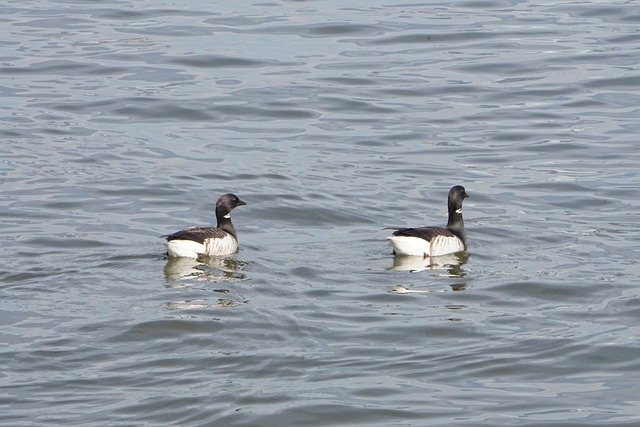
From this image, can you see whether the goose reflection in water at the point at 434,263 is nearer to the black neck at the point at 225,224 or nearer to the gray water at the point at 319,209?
the gray water at the point at 319,209

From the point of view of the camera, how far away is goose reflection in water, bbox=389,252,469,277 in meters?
15.8

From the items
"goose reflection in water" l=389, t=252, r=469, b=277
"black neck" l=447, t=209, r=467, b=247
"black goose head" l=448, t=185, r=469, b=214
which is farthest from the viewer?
"black goose head" l=448, t=185, r=469, b=214

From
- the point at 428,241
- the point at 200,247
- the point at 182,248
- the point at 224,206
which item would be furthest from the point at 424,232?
the point at 182,248

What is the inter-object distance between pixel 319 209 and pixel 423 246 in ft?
7.98

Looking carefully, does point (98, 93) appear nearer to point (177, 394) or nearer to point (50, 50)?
point (50, 50)

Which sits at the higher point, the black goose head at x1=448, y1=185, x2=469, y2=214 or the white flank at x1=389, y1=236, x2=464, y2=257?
the black goose head at x1=448, y1=185, x2=469, y2=214

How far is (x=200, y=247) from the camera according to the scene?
52.1ft

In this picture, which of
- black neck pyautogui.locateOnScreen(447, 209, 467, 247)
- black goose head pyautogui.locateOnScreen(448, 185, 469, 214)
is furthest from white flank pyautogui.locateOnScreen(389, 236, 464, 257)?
black goose head pyautogui.locateOnScreen(448, 185, 469, 214)

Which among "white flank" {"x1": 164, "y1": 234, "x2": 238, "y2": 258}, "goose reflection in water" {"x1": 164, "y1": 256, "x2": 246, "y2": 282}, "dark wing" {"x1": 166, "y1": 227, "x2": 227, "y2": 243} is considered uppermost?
"dark wing" {"x1": 166, "y1": 227, "x2": 227, "y2": 243}

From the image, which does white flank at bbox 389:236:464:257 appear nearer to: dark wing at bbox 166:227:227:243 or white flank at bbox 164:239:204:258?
dark wing at bbox 166:227:227:243

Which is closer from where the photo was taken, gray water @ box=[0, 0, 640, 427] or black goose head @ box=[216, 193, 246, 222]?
gray water @ box=[0, 0, 640, 427]

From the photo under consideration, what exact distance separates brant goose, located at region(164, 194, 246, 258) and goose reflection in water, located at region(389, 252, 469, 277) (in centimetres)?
199

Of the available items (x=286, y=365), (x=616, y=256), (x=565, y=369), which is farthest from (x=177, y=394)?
(x=616, y=256)

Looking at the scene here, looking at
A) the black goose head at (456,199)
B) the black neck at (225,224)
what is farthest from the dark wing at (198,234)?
the black goose head at (456,199)
